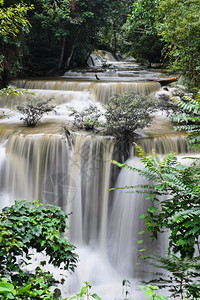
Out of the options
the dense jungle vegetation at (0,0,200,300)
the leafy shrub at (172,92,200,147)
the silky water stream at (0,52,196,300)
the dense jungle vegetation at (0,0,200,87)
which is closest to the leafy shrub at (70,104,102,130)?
the silky water stream at (0,52,196,300)

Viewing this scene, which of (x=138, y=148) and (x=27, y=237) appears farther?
(x=138, y=148)

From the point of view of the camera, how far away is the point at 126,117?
6129mm

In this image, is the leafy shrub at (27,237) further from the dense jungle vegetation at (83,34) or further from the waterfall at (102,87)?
the waterfall at (102,87)

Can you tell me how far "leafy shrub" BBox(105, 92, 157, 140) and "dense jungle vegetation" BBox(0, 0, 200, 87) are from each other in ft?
8.82

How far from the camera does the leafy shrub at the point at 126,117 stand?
6121 mm

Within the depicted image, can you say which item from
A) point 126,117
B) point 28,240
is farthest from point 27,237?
point 126,117

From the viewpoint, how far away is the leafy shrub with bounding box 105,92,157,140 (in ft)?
20.1

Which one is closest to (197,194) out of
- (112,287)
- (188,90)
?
(112,287)

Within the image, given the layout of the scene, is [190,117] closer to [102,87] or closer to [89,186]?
[89,186]

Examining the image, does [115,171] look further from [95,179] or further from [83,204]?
[83,204]

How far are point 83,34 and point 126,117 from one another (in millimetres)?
11431

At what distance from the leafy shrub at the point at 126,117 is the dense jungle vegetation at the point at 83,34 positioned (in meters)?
2.69

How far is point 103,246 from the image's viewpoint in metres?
5.80

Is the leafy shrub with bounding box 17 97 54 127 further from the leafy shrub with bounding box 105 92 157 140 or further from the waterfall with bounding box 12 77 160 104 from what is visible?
the waterfall with bounding box 12 77 160 104
